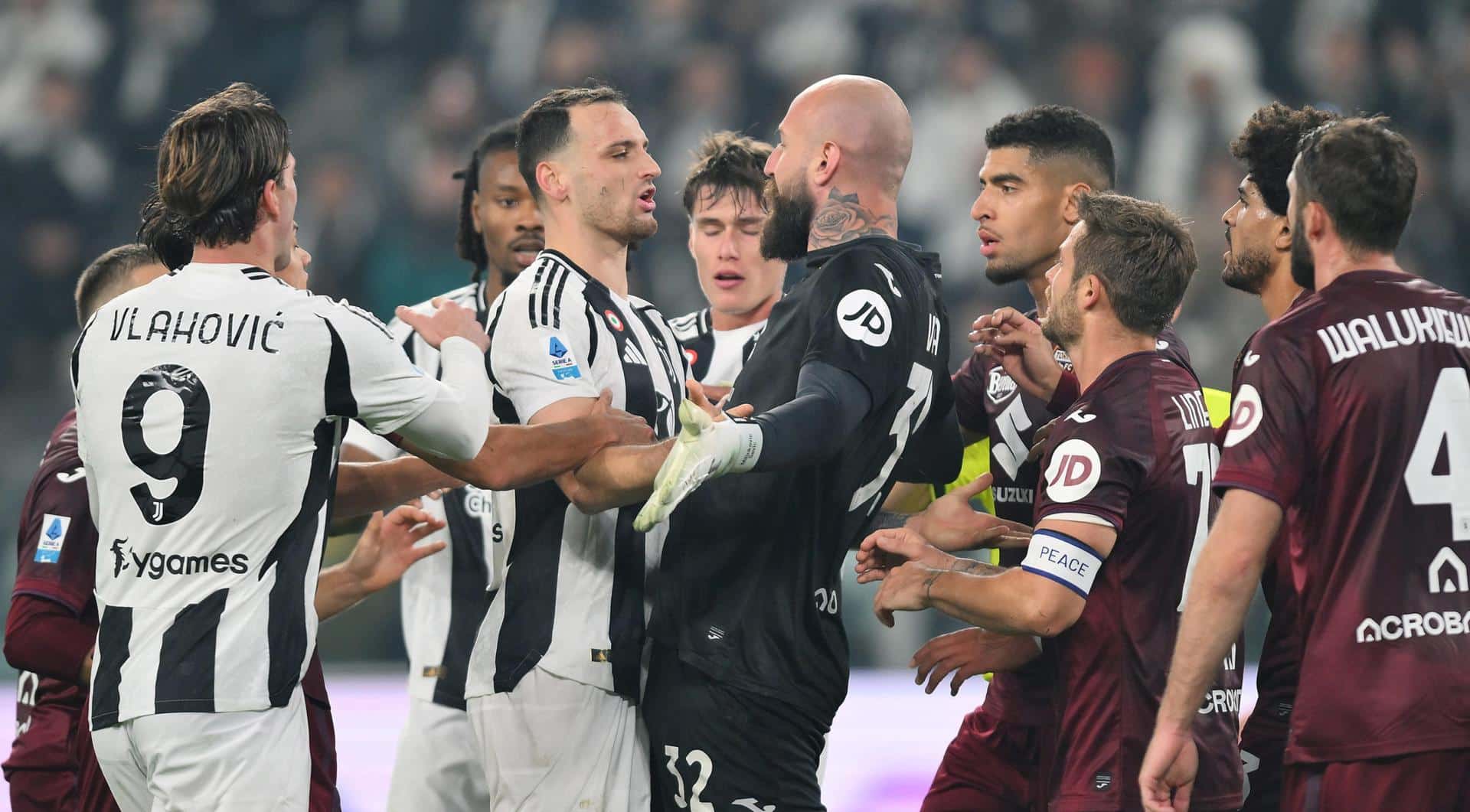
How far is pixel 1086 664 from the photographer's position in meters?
4.17

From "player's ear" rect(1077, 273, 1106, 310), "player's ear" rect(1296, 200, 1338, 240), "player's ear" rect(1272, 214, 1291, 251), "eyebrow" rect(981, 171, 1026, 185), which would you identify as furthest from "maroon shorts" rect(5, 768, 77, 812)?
"player's ear" rect(1272, 214, 1291, 251)

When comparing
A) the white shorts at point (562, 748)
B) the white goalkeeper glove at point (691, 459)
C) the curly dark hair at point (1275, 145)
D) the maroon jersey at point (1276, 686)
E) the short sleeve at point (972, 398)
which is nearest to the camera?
the white goalkeeper glove at point (691, 459)

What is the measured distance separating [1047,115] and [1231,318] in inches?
252

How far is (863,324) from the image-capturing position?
4.25 meters

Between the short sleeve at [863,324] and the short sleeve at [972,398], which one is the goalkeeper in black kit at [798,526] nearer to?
the short sleeve at [863,324]

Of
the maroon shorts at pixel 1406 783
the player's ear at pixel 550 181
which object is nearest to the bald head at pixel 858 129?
the player's ear at pixel 550 181

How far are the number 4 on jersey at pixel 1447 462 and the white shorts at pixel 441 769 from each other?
3.73 meters

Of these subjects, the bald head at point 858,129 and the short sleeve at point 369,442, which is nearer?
the bald head at point 858,129

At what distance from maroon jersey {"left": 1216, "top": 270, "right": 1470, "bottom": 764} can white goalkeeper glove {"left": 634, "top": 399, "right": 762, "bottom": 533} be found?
4.02ft

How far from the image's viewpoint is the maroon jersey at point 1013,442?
4.93 meters

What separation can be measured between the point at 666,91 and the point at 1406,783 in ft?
33.9

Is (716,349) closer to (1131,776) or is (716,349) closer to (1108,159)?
(1108,159)

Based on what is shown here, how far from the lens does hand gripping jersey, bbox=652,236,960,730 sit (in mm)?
4293

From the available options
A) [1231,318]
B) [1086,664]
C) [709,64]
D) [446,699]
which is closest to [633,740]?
[1086,664]
